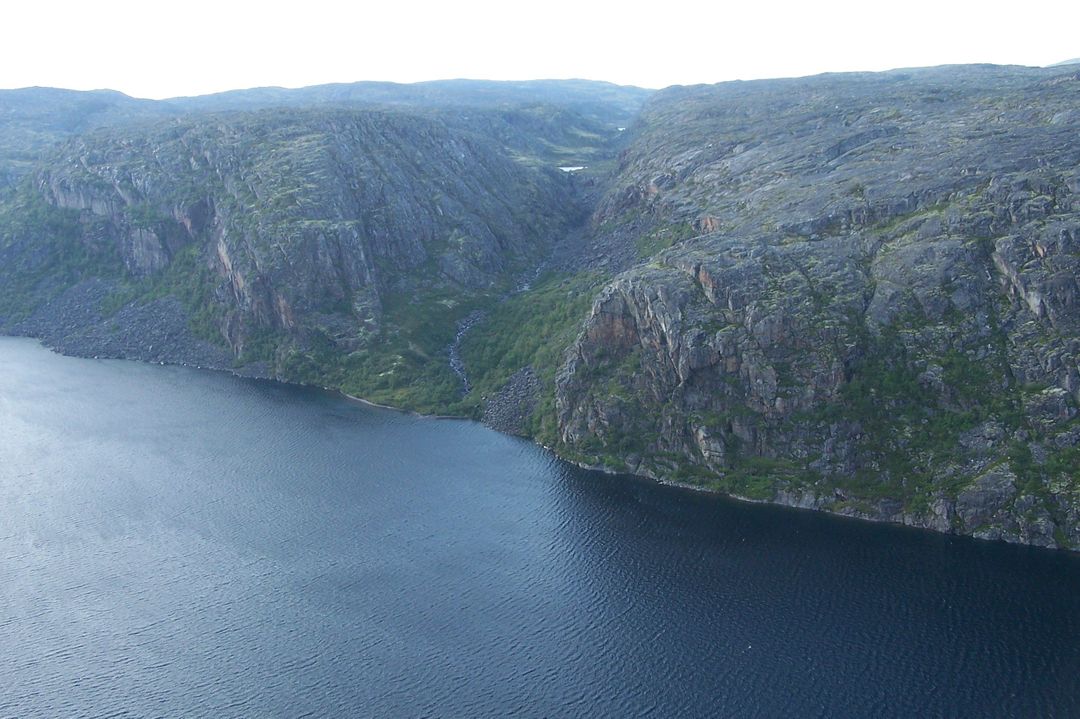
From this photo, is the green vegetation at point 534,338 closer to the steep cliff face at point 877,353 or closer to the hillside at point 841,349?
the hillside at point 841,349

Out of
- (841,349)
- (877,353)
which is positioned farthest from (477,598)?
(877,353)

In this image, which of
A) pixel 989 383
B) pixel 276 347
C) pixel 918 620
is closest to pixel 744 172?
pixel 989 383

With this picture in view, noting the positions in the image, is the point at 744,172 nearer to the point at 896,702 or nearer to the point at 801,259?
the point at 801,259

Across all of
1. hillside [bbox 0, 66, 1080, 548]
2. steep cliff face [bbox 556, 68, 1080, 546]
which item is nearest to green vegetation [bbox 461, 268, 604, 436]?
hillside [bbox 0, 66, 1080, 548]

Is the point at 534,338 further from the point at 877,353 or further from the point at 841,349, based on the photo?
the point at 877,353

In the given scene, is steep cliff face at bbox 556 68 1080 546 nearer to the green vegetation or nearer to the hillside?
the hillside

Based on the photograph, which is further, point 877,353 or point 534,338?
point 534,338
